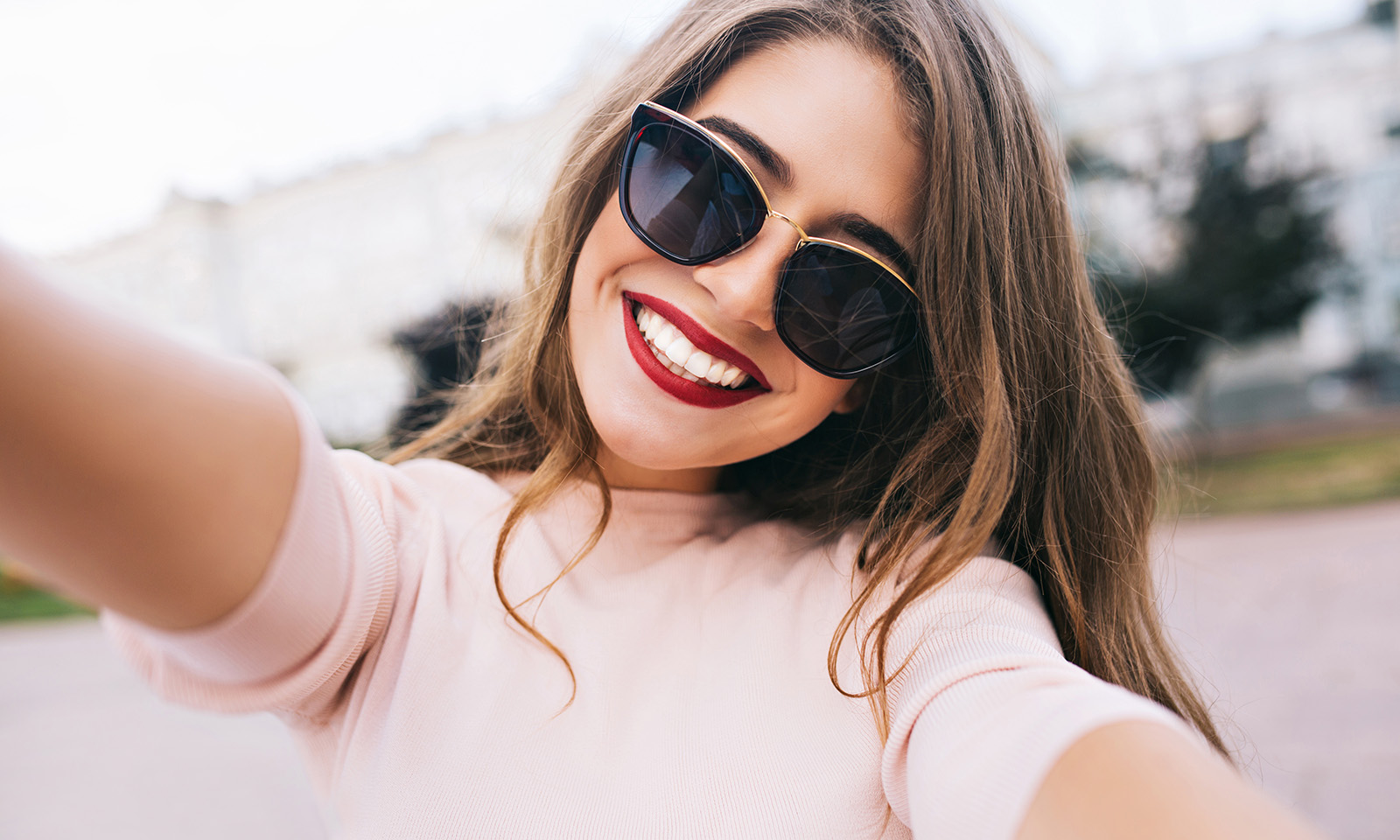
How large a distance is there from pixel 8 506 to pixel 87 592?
10 cm

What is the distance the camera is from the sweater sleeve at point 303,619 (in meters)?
0.79

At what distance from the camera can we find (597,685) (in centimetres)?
119

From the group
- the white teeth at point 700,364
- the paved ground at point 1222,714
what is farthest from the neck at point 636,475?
the paved ground at point 1222,714

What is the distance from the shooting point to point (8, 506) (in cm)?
61

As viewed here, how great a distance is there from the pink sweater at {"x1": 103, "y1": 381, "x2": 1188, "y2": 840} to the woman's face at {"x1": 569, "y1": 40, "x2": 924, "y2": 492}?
0.26 meters

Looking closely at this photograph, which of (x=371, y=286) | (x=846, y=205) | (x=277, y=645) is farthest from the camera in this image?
(x=371, y=286)

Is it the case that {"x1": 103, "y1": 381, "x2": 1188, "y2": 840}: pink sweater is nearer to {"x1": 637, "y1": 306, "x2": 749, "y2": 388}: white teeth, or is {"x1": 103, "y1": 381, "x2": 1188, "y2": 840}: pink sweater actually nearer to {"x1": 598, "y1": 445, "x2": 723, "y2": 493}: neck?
{"x1": 598, "y1": 445, "x2": 723, "y2": 493}: neck

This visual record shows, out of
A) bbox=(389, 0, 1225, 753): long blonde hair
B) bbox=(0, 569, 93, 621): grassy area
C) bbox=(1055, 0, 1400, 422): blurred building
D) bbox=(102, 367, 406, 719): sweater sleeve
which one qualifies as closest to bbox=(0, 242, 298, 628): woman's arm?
bbox=(102, 367, 406, 719): sweater sleeve

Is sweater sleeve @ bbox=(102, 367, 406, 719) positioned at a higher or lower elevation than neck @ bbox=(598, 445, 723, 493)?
higher

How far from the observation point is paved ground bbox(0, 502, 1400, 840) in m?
3.58

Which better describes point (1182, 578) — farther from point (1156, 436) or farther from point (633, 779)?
point (633, 779)

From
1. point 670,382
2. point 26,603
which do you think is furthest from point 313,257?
point 670,382

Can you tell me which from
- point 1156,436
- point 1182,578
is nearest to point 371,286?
point 1182,578

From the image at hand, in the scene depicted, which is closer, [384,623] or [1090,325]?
[384,623]
